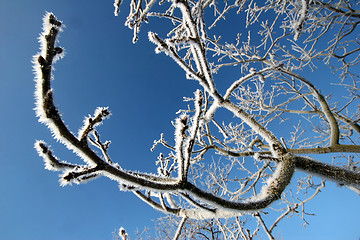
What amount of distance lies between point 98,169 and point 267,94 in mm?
5614

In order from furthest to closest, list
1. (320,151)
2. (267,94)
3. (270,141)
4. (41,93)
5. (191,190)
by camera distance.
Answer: (267,94), (320,151), (270,141), (191,190), (41,93)

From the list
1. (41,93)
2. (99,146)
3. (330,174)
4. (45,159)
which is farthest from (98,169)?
(330,174)

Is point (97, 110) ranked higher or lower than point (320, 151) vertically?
lower

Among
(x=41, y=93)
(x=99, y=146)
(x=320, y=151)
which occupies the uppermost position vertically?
(x=320, y=151)

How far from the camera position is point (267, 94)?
5598mm

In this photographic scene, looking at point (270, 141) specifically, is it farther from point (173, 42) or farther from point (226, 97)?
point (173, 42)

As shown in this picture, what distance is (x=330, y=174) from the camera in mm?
1430

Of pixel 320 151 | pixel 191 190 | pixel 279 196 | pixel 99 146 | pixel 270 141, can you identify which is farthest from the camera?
pixel 320 151

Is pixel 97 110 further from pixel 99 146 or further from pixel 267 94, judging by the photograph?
pixel 267 94

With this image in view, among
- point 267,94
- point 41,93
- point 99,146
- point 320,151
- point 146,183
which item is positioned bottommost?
point 146,183

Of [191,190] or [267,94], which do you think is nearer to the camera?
[191,190]

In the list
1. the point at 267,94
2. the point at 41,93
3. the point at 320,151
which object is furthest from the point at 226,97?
the point at 267,94

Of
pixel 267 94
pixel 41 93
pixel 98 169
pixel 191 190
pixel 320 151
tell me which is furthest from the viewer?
pixel 267 94

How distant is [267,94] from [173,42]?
5052 mm
